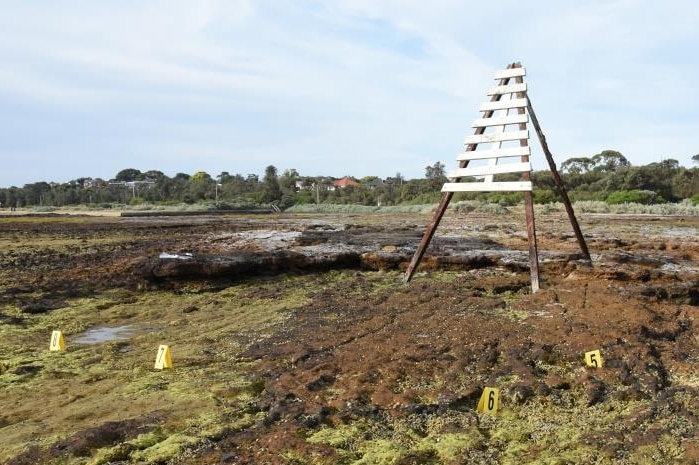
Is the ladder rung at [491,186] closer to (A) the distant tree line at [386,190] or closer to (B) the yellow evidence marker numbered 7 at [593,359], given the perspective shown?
(B) the yellow evidence marker numbered 7 at [593,359]

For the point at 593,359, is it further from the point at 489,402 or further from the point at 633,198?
the point at 633,198

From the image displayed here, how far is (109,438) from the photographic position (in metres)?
3.22

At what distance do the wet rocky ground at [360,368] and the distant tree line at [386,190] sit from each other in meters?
31.6

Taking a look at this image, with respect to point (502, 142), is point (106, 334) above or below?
below

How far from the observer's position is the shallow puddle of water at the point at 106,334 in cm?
579

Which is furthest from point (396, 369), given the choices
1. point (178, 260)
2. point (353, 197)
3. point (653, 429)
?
point (353, 197)

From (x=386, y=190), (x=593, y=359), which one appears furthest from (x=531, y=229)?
(x=386, y=190)

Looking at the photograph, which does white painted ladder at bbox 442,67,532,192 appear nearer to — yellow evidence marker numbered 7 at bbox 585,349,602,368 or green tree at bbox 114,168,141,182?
yellow evidence marker numbered 7 at bbox 585,349,602,368

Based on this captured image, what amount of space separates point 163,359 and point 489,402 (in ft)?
8.18

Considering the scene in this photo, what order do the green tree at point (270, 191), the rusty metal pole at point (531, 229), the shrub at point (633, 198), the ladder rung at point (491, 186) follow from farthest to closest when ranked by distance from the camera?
1. the green tree at point (270, 191)
2. the shrub at point (633, 198)
3. the ladder rung at point (491, 186)
4. the rusty metal pole at point (531, 229)

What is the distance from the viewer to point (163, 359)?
15.2ft

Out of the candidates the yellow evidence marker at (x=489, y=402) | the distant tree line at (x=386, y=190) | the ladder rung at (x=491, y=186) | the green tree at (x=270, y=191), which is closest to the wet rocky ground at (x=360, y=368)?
the yellow evidence marker at (x=489, y=402)

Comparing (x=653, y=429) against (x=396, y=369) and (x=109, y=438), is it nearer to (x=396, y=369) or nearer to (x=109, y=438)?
(x=396, y=369)

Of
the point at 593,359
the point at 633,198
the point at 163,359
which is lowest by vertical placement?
the point at 163,359
